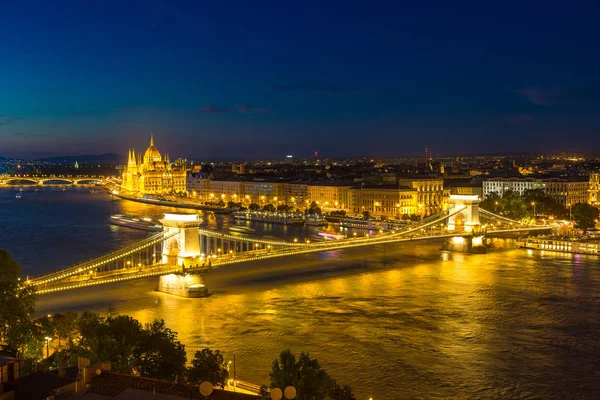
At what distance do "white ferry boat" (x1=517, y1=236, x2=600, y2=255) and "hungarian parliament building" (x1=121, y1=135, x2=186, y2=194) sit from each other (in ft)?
142

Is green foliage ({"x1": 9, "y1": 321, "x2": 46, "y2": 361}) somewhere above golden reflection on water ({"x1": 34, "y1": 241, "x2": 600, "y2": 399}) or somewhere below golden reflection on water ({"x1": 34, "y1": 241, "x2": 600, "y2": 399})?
above

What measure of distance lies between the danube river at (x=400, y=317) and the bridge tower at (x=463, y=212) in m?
5.04

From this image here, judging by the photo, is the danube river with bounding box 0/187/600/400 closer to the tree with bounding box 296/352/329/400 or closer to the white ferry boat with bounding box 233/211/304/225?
the tree with bounding box 296/352/329/400

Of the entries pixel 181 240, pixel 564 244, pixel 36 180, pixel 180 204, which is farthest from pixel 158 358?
pixel 36 180

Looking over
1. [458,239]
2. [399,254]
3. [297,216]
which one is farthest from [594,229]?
[297,216]

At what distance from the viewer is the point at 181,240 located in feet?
47.2

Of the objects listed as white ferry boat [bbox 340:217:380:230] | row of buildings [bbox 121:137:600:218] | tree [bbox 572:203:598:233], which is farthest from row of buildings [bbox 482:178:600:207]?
white ferry boat [bbox 340:217:380:230]

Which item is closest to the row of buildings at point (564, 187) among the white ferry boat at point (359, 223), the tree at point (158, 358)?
the white ferry boat at point (359, 223)

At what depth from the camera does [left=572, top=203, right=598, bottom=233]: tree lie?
2620 cm

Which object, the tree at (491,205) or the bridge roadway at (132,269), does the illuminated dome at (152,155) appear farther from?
the bridge roadway at (132,269)

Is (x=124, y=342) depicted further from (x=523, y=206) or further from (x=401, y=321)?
(x=523, y=206)

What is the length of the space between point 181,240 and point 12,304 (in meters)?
5.73

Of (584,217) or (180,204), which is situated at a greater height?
(180,204)

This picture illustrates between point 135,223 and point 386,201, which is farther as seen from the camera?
point 386,201
